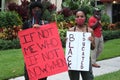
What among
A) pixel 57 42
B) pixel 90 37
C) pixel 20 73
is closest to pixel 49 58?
pixel 57 42

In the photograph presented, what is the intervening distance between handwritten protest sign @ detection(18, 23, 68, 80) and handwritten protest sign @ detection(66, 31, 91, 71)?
0.44 ft

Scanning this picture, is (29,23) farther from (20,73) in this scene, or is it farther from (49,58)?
(20,73)

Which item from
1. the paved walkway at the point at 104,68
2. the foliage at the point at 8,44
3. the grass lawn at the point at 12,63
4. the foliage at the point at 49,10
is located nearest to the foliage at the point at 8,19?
the foliage at the point at 8,44

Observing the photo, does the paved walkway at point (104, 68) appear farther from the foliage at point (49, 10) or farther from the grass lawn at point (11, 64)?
the foliage at point (49, 10)

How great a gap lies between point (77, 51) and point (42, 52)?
0.58 m

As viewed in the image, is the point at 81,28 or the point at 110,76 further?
the point at 110,76

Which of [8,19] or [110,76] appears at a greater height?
[8,19]

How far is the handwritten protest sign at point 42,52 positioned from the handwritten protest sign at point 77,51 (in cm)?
13

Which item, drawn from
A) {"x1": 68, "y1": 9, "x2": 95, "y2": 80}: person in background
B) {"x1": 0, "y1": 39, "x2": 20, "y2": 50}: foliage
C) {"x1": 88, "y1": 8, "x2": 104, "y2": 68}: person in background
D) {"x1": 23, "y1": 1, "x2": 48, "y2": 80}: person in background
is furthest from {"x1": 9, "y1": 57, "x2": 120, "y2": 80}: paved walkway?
{"x1": 0, "y1": 39, "x2": 20, "y2": 50}: foliage

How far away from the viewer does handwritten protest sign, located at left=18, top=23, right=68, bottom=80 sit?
20.7 ft

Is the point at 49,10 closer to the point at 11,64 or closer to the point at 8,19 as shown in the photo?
the point at 8,19

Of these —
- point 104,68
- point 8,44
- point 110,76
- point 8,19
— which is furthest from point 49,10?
point 110,76

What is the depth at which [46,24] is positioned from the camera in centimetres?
641

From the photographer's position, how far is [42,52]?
638 centimetres
